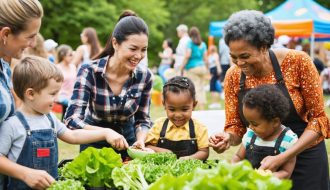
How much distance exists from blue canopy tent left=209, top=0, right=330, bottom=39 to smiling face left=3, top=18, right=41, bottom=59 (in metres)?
13.3

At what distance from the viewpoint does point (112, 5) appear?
33.9 m

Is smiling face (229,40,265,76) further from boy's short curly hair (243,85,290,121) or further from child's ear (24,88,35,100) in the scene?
child's ear (24,88,35,100)

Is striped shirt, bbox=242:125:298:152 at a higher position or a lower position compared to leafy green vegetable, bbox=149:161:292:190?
lower

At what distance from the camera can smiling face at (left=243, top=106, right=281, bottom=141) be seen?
3381 mm

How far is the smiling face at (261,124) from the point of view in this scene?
3381 millimetres

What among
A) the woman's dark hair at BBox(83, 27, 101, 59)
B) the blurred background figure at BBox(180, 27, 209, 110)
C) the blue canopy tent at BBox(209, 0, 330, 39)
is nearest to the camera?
the woman's dark hair at BBox(83, 27, 101, 59)

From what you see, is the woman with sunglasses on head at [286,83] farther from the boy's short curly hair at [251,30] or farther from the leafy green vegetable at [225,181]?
the leafy green vegetable at [225,181]

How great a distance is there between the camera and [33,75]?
311 cm

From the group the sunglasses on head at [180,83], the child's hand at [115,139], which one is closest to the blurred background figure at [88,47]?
the sunglasses on head at [180,83]

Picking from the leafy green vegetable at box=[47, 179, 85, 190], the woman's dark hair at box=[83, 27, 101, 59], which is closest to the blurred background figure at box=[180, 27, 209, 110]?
the woman's dark hair at box=[83, 27, 101, 59]

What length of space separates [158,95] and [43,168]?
39.1ft

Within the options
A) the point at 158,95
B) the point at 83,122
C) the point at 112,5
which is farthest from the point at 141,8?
the point at 83,122

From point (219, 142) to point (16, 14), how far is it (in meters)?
1.48

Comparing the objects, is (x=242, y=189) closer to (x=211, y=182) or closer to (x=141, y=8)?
(x=211, y=182)
